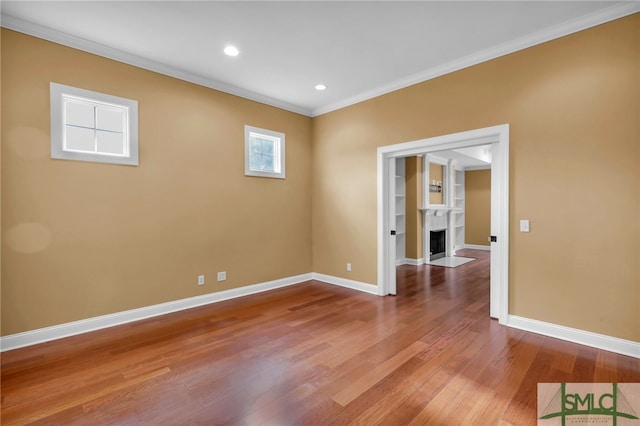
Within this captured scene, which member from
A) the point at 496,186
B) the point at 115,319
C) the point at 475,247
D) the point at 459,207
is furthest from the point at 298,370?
the point at 475,247

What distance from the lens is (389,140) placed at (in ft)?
14.4

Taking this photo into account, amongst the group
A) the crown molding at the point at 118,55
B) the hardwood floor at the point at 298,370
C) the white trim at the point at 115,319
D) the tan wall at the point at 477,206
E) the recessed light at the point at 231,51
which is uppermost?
the recessed light at the point at 231,51

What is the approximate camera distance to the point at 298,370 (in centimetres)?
246

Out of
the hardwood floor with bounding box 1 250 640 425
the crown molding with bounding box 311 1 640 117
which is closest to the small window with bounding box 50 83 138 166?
the hardwood floor with bounding box 1 250 640 425

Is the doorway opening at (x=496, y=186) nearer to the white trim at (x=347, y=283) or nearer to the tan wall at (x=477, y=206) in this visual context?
the white trim at (x=347, y=283)

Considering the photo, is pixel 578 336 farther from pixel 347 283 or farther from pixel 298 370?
pixel 347 283

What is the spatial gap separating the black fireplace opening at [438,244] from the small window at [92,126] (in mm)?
6566

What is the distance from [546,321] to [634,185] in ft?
4.99

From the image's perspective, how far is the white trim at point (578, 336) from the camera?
2623 millimetres

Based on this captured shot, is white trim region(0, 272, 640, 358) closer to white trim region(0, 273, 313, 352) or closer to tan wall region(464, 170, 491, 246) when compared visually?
white trim region(0, 273, 313, 352)

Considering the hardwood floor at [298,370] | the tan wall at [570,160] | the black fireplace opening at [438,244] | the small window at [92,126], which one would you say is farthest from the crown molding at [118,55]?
the black fireplace opening at [438,244]

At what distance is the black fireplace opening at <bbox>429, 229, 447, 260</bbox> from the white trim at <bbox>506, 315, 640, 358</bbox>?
4.07 meters

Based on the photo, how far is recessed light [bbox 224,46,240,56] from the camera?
3.29 metres

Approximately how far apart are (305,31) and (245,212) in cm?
266
